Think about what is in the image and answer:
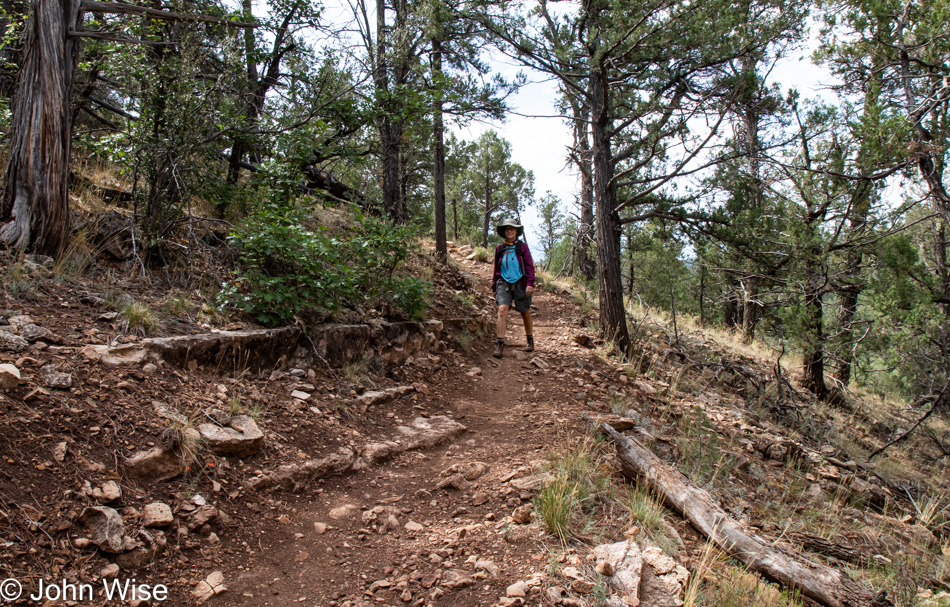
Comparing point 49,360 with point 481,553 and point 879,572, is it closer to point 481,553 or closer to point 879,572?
point 481,553

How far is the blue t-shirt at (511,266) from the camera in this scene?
718 cm

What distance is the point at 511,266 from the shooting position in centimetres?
718

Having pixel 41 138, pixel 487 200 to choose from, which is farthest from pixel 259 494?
pixel 487 200

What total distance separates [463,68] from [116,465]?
10.9 metres

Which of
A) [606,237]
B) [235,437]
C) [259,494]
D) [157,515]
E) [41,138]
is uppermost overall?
[41,138]

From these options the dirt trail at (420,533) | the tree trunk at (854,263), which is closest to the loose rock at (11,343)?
the dirt trail at (420,533)

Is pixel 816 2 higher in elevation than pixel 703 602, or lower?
higher

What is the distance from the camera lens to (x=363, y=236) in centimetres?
613

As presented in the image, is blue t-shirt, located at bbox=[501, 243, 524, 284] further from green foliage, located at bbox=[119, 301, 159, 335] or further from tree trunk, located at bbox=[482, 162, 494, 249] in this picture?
tree trunk, located at bbox=[482, 162, 494, 249]

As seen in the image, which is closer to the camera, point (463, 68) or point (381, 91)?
point (381, 91)

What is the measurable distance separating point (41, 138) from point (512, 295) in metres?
5.43

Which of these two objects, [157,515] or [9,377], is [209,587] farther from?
[9,377]

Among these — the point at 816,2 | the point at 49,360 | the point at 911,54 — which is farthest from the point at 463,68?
the point at 49,360

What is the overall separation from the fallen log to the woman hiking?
3.37 m
